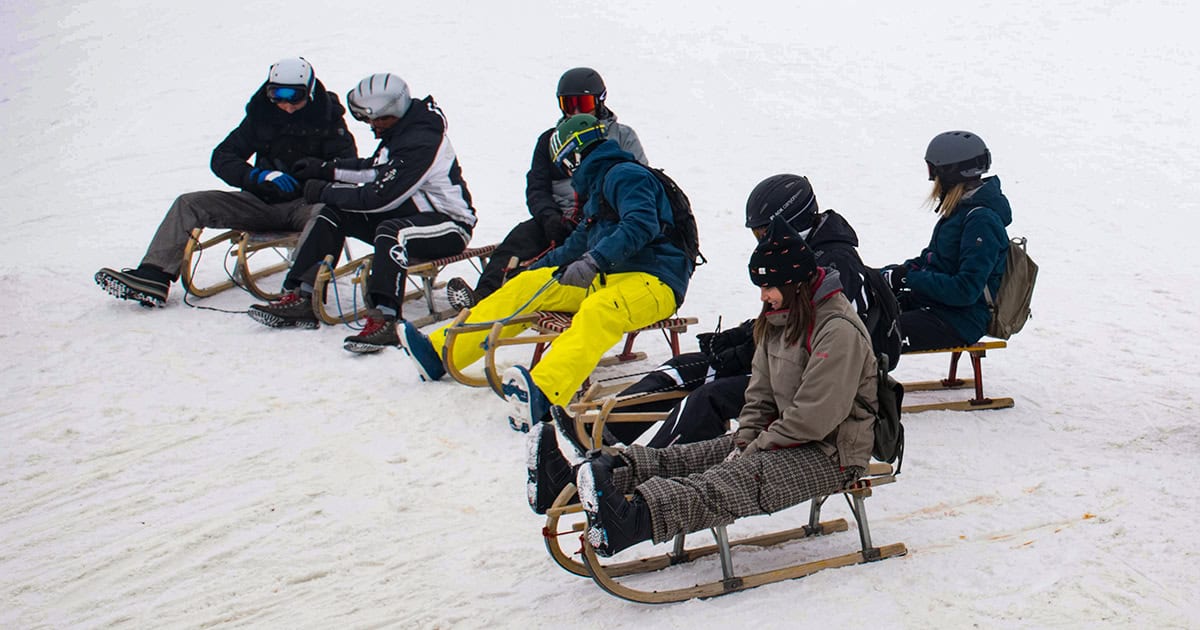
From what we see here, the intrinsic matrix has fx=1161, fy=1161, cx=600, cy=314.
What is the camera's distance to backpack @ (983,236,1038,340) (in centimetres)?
543

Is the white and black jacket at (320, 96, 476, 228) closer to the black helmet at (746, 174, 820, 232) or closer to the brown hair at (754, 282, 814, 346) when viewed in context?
the black helmet at (746, 174, 820, 232)

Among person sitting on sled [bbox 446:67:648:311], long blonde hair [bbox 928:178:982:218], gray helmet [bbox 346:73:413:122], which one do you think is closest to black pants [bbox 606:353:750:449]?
long blonde hair [bbox 928:178:982:218]

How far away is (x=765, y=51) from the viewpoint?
13820 mm

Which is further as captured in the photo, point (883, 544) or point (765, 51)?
point (765, 51)

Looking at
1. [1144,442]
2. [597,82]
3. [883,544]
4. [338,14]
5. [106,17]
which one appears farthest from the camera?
[106,17]

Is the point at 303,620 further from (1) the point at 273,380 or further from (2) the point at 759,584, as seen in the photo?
(1) the point at 273,380

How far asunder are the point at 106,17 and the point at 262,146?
11.1 metres

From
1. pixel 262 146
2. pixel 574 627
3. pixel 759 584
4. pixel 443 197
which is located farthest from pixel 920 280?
pixel 262 146

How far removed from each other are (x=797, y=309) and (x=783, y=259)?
18cm

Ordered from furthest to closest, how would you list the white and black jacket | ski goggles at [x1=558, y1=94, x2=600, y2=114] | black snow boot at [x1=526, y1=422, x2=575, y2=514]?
the white and black jacket
ski goggles at [x1=558, y1=94, x2=600, y2=114]
black snow boot at [x1=526, y1=422, x2=575, y2=514]

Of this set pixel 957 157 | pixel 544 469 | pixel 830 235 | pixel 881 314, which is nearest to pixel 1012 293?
pixel 957 157

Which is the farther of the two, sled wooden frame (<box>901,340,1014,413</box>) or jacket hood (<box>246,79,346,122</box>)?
jacket hood (<box>246,79,346,122</box>)

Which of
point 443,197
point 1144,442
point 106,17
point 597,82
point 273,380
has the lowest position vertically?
point 1144,442

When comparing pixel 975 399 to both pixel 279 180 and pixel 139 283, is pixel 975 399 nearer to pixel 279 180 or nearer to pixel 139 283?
pixel 279 180
